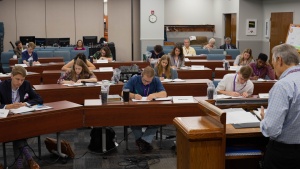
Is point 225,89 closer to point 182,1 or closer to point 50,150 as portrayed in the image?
point 50,150

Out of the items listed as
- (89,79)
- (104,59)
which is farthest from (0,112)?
(104,59)

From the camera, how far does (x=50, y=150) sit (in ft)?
17.9

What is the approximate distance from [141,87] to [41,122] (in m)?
1.56

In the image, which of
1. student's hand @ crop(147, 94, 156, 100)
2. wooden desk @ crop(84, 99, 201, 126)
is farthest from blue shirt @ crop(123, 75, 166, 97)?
wooden desk @ crop(84, 99, 201, 126)

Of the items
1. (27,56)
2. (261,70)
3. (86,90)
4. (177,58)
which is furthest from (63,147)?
(27,56)

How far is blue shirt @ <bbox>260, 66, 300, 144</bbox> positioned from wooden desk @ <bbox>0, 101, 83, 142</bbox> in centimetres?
272

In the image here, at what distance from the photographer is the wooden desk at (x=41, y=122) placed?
14.1 feet

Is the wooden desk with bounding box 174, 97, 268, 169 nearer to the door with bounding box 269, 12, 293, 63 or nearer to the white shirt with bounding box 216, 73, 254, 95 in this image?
the white shirt with bounding box 216, 73, 254, 95

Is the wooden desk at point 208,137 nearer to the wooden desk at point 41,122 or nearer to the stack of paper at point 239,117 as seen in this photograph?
the stack of paper at point 239,117

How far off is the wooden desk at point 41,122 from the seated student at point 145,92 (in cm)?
86

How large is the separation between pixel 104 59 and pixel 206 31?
8.80 metres

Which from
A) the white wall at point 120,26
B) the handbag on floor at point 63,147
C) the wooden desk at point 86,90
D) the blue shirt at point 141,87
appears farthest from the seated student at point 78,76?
the white wall at point 120,26

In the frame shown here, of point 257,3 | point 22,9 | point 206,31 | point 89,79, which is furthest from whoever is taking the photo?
point 206,31

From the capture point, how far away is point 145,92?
568cm
